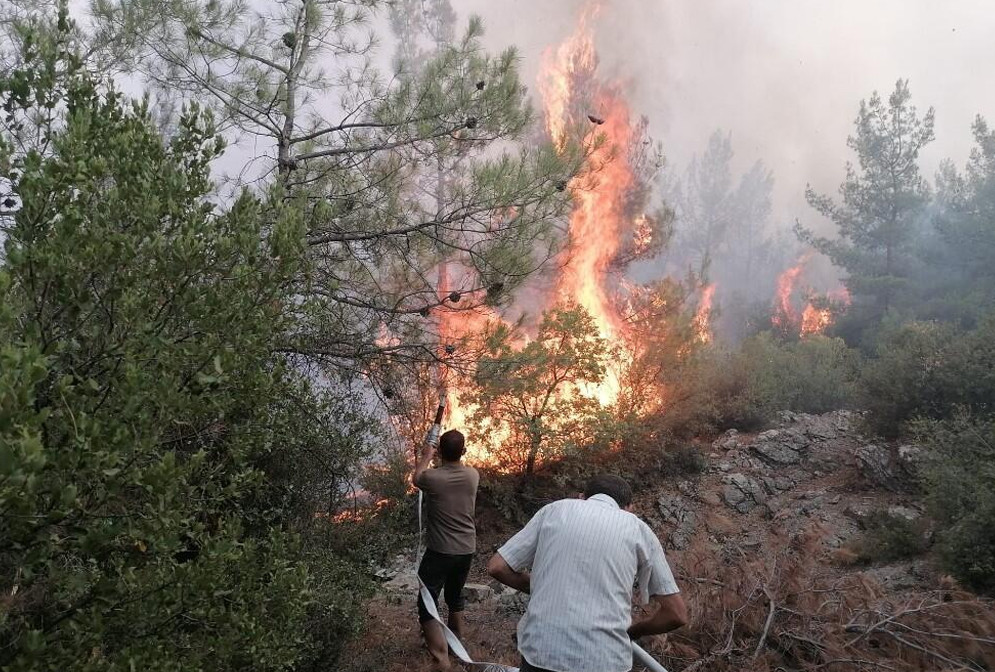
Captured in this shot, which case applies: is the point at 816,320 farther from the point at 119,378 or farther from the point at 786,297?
the point at 119,378

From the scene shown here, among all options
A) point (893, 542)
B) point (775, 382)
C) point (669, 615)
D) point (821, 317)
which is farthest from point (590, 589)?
point (821, 317)

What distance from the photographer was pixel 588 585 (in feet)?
8.89

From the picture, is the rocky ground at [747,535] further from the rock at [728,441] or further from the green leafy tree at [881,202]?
the green leafy tree at [881,202]

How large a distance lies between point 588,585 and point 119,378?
2066 millimetres

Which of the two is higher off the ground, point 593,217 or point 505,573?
point 593,217

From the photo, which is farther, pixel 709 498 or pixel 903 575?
pixel 709 498

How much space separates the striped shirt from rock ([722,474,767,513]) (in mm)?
11328

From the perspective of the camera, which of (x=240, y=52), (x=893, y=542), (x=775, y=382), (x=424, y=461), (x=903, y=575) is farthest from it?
(x=775, y=382)

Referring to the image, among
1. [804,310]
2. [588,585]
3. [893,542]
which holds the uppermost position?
[804,310]

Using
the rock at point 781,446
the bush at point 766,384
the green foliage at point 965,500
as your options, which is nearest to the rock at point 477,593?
the green foliage at point 965,500

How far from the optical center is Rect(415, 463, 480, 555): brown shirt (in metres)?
5.25

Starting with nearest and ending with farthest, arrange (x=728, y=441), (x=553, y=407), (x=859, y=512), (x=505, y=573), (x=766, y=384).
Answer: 1. (x=505, y=573)
2. (x=859, y=512)
3. (x=553, y=407)
4. (x=728, y=441)
5. (x=766, y=384)

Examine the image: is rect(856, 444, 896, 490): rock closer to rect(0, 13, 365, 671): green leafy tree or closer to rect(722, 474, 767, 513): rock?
rect(722, 474, 767, 513): rock

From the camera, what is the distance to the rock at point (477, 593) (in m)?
9.31
